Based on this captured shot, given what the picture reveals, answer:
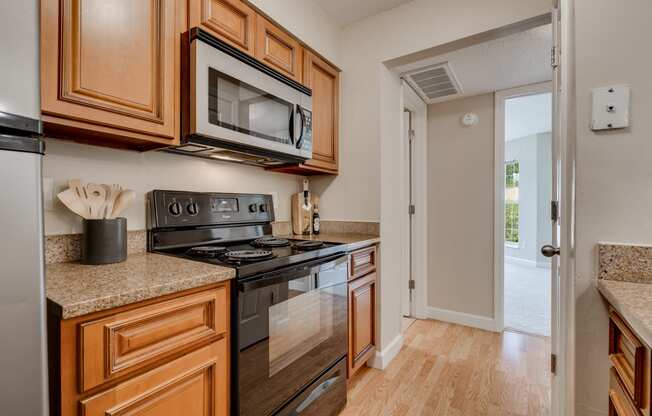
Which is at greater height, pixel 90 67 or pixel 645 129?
pixel 90 67

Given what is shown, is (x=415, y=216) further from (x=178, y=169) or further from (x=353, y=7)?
(x=178, y=169)

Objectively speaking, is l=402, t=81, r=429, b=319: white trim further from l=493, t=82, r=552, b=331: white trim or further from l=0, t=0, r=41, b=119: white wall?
l=0, t=0, r=41, b=119: white wall

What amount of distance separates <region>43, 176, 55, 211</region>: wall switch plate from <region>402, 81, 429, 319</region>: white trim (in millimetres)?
2735

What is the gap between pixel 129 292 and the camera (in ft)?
2.52

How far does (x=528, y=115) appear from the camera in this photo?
175 inches

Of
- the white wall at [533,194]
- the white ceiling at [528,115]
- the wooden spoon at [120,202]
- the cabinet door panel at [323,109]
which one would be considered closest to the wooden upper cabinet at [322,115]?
the cabinet door panel at [323,109]

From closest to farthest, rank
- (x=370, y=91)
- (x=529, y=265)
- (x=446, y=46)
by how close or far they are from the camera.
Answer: (x=446, y=46) < (x=370, y=91) < (x=529, y=265)

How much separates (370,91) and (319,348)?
1696mm

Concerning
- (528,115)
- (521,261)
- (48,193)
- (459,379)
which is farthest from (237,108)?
(521,261)

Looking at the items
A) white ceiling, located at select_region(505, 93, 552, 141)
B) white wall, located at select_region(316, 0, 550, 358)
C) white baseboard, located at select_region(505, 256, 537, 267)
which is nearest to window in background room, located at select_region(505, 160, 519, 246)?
white baseboard, located at select_region(505, 256, 537, 267)

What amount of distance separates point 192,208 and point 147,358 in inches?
33.4

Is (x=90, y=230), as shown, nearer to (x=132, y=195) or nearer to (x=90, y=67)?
(x=132, y=195)

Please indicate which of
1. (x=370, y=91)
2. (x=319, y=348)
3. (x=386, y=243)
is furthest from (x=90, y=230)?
(x=370, y=91)

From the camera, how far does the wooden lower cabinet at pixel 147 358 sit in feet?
2.30
